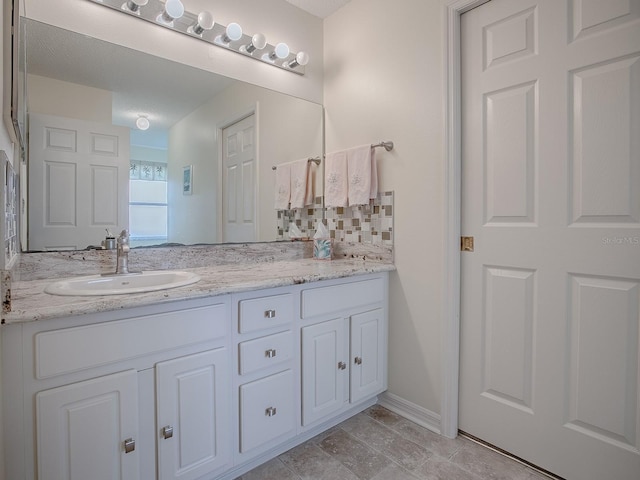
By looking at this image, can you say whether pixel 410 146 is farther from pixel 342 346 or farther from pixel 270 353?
pixel 270 353

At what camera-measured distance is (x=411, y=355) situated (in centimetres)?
189

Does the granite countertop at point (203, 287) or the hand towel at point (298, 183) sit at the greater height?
the hand towel at point (298, 183)

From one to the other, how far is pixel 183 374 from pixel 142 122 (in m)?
1.17

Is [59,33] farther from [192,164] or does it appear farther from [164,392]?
[164,392]

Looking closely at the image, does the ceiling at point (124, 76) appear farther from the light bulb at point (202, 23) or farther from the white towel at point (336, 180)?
the white towel at point (336, 180)

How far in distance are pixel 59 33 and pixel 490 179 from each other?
76.0 inches

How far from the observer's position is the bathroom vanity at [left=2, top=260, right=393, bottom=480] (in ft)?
3.17

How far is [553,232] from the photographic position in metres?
1.41

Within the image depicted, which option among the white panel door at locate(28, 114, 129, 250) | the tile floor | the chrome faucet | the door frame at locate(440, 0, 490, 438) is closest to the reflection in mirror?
the white panel door at locate(28, 114, 129, 250)

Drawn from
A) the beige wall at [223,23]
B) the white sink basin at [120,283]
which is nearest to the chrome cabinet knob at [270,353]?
the white sink basin at [120,283]

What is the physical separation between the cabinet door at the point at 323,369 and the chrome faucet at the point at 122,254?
2.65 feet

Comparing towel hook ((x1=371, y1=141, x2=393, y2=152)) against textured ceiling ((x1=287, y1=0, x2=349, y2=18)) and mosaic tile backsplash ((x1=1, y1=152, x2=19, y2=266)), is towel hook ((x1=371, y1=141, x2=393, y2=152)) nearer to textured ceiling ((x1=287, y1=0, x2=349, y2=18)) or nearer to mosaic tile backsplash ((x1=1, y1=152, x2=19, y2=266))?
textured ceiling ((x1=287, y1=0, x2=349, y2=18))

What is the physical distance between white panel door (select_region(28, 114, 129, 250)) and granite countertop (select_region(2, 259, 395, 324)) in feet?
0.71

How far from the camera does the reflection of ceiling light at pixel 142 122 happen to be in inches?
65.3
